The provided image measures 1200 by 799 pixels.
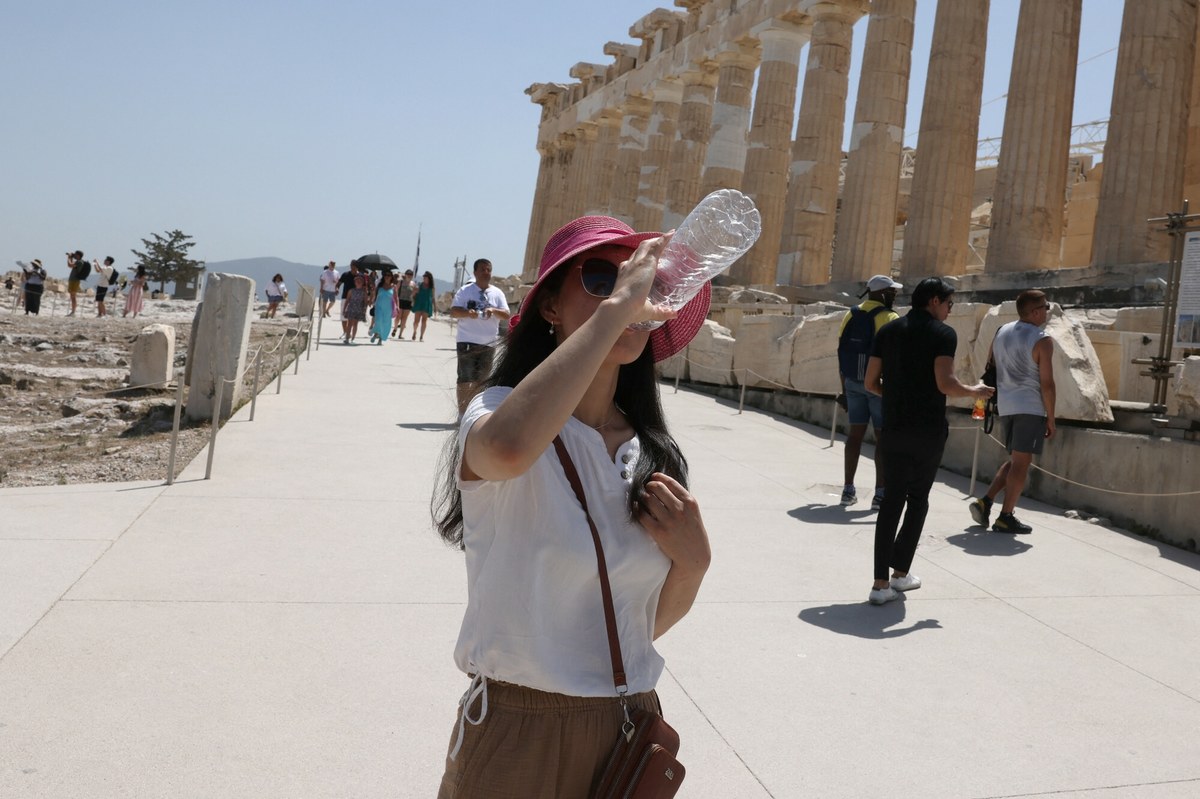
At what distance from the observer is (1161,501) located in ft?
28.0

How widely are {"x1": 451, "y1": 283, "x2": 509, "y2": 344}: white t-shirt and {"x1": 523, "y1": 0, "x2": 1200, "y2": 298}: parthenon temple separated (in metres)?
9.79

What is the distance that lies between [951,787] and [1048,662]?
172 centimetres

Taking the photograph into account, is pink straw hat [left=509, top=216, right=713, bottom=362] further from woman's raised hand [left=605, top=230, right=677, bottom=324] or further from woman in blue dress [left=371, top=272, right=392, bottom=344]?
woman in blue dress [left=371, top=272, right=392, bottom=344]

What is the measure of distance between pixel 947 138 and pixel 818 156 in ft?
15.4

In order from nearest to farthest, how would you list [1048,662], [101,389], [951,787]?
[951,787]
[1048,662]
[101,389]

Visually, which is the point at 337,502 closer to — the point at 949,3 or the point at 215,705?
the point at 215,705

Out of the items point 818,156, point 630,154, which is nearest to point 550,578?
point 818,156

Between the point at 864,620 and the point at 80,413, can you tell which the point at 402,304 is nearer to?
the point at 80,413

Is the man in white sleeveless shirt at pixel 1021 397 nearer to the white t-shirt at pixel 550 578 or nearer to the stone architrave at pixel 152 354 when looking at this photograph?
the white t-shirt at pixel 550 578

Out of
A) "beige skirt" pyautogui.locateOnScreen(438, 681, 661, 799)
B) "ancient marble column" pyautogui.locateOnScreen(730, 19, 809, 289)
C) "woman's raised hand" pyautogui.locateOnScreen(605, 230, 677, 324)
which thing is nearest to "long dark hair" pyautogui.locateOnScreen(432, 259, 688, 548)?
"woman's raised hand" pyautogui.locateOnScreen(605, 230, 677, 324)

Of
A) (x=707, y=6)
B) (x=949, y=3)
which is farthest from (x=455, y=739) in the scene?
(x=707, y=6)

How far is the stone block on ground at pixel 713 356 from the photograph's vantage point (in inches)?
696

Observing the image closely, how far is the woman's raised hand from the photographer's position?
1801 mm

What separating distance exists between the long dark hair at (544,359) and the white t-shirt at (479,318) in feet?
27.1
